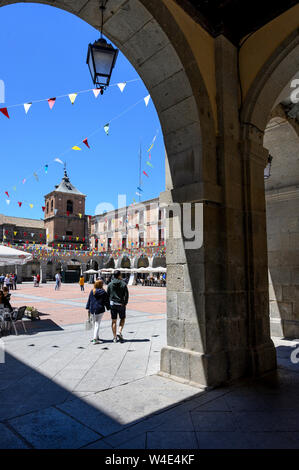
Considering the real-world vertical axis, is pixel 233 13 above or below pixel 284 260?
above

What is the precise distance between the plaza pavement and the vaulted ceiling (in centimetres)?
439

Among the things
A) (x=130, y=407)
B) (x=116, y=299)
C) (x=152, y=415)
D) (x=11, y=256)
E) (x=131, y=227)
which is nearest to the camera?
(x=152, y=415)

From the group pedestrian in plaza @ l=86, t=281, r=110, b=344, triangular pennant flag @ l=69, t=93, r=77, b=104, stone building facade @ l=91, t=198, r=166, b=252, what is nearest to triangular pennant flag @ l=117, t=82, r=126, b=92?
triangular pennant flag @ l=69, t=93, r=77, b=104

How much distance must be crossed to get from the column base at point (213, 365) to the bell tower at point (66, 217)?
4893 cm

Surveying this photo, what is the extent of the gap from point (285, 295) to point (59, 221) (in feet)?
164

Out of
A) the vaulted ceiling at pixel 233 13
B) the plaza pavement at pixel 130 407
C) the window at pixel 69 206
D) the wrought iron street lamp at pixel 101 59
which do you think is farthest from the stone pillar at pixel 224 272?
the window at pixel 69 206

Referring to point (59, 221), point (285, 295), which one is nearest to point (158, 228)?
point (59, 221)

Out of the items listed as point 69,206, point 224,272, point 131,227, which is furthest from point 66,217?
point 224,272

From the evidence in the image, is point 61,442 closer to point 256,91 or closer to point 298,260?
point 256,91

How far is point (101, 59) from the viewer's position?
137 inches

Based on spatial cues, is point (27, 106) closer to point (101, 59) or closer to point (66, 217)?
point (101, 59)

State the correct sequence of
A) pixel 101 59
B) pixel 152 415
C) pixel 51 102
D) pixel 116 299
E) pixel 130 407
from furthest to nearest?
1. pixel 51 102
2. pixel 116 299
3. pixel 101 59
4. pixel 130 407
5. pixel 152 415

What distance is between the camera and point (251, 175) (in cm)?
410

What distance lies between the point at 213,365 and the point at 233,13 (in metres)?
4.39
